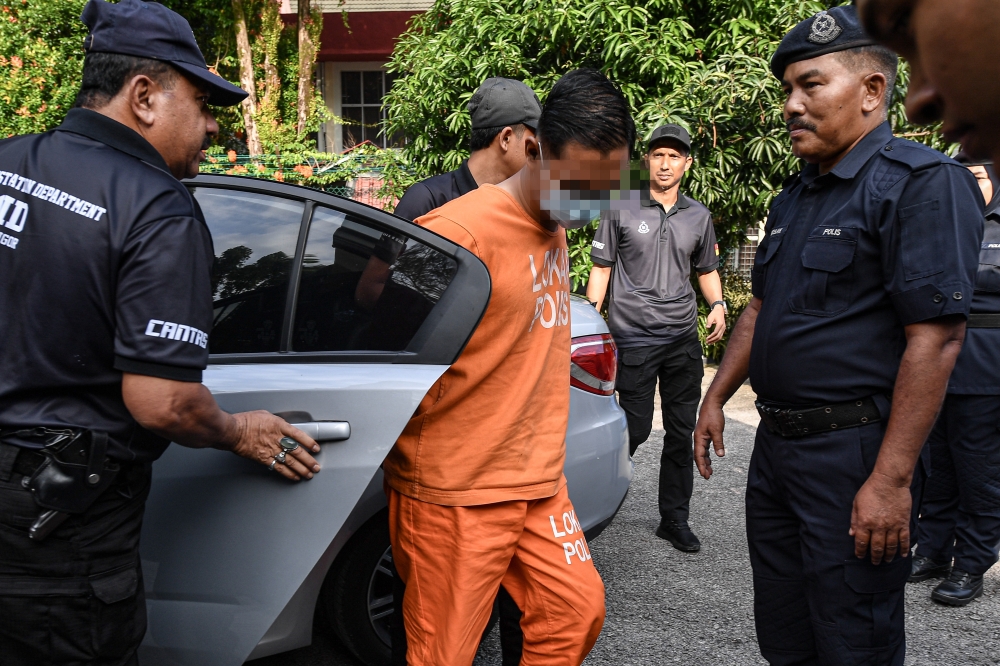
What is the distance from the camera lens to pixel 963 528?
11.5 ft

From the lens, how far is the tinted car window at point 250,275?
2260mm

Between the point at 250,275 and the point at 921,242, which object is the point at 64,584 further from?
the point at 921,242

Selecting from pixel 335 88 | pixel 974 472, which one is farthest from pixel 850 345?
pixel 335 88

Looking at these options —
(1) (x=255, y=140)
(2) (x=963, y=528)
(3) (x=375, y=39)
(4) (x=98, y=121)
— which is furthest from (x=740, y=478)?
(3) (x=375, y=39)

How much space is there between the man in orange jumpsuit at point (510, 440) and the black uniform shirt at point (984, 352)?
7.39ft

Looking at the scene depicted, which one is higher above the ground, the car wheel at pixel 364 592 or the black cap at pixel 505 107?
the black cap at pixel 505 107

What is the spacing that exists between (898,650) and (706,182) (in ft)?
16.4

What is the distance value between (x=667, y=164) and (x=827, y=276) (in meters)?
2.39

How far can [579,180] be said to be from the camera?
188 centimetres

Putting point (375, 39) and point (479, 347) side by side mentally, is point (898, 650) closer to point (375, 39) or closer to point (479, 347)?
point (479, 347)

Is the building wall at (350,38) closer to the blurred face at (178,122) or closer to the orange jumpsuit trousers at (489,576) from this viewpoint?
the blurred face at (178,122)

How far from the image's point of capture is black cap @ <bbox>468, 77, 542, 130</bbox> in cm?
306

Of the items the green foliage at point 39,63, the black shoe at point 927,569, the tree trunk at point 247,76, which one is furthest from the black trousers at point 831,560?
the tree trunk at point 247,76

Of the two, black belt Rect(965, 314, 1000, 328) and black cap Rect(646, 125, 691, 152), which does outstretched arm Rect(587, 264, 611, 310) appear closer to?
black cap Rect(646, 125, 691, 152)
